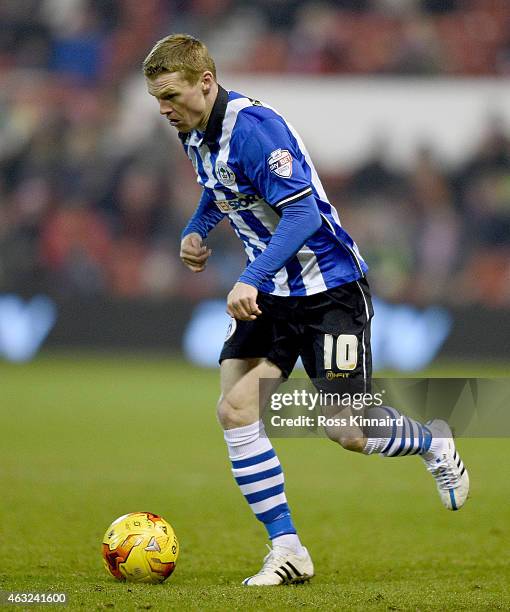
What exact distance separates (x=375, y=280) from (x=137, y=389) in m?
4.33

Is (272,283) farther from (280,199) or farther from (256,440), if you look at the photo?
(256,440)

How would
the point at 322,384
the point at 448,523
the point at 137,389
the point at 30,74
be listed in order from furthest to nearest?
the point at 30,74 → the point at 137,389 → the point at 448,523 → the point at 322,384

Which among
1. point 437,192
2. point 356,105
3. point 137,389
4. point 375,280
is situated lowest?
point 137,389

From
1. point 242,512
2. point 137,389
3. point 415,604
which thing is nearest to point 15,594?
point 415,604

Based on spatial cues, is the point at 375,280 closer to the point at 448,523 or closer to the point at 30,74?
the point at 30,74

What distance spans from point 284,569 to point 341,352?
2.87 ft

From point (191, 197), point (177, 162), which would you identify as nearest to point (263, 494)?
point (191, 197)

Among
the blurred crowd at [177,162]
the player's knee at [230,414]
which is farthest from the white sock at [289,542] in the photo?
the blurred crowd at [177,162]

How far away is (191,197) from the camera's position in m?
16.3

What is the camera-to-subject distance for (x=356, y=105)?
1808 centimetres

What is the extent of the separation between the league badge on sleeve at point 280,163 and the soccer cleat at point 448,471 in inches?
51.5

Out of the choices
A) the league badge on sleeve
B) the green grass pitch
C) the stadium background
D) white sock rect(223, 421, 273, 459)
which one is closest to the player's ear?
Answer: the league badge on sleeve

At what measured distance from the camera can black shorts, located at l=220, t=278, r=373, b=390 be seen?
15.1 ft

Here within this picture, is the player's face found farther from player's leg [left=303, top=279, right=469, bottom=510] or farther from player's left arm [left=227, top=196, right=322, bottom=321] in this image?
player's leg [left=303, top=279, right=469, bottom=510]
